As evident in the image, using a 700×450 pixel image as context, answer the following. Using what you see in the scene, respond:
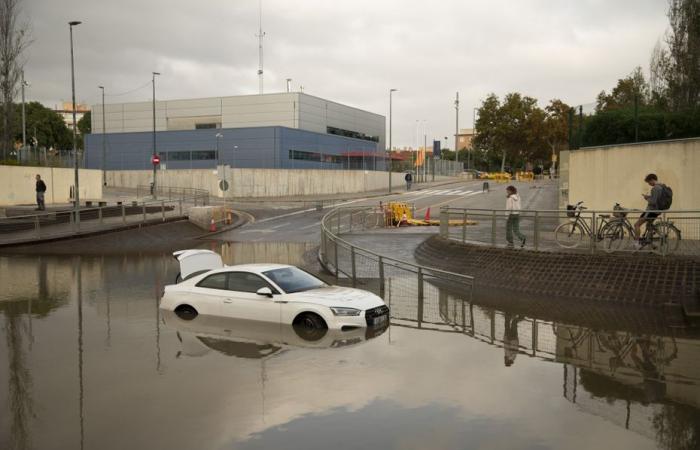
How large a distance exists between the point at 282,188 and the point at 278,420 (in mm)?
52865

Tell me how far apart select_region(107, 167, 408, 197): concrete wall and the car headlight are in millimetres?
45417

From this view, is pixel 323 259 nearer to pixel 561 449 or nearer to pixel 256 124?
pixel 561 449

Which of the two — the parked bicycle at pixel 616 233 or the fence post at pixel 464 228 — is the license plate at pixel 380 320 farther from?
the fence post at pixel 464 228

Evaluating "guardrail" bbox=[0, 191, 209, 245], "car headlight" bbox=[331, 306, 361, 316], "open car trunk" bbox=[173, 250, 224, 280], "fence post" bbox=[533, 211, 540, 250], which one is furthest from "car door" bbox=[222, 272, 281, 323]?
"guardrail" bbox=[0, 191, 209, 245]

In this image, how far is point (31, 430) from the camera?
6762 mm

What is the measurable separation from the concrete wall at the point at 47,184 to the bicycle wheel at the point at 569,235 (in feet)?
109

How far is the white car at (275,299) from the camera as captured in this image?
11477 mm

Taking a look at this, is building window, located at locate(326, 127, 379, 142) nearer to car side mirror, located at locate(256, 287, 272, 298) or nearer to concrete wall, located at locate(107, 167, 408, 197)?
concrete wall, located at locate(107, 167, 408, 197)

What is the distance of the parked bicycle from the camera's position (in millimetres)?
14375

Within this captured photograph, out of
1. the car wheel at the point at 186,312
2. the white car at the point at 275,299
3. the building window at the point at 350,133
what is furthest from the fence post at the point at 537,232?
the building window at the point at 350,133

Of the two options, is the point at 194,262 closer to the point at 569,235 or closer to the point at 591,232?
the point at 569,235

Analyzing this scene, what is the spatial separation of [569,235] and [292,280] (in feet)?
24.5

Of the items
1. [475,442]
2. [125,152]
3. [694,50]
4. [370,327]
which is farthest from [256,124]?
[475,442]

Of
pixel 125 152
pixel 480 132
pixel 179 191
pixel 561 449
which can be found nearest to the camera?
pixel 561 449
